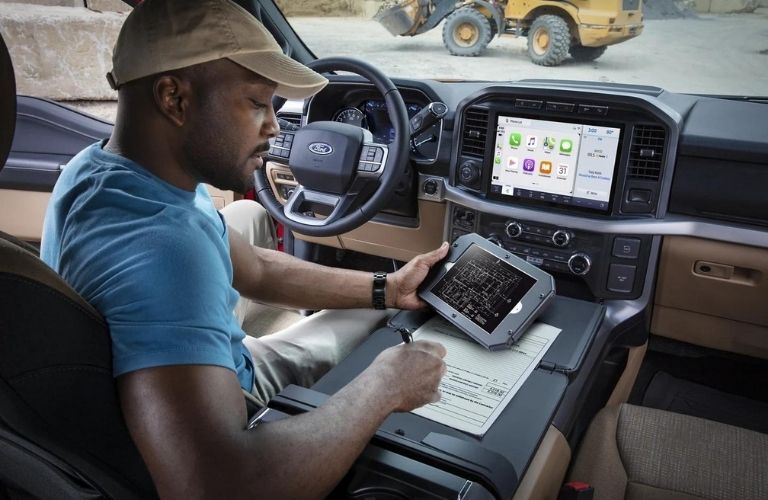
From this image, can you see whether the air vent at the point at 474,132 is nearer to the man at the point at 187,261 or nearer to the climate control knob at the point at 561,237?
the climate control knob at the point at 561,237

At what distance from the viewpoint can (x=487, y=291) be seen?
1634 millimetres

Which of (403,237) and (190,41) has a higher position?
(190,41)

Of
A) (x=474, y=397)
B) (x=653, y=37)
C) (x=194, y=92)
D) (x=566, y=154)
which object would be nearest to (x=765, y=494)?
(x=474, y=397)

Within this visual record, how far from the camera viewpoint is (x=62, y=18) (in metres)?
3.69

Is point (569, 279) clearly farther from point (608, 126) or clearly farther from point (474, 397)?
point (474, 397)

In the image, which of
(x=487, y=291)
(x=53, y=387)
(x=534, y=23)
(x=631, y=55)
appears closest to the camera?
(x=53, y=387)

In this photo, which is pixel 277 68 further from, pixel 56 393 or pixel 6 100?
Result: pixel 56 393

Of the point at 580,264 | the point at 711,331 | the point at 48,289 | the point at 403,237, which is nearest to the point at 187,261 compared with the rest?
the point at 48,289

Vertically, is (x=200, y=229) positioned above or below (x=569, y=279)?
above

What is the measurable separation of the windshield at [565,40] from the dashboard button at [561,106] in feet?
1.97

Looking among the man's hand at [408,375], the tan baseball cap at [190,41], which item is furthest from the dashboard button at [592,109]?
the tan baseball cap at [190,41]

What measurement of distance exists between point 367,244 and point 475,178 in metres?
0.56

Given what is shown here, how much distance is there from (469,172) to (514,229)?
0.23m

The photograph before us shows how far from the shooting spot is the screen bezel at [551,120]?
185 centimetres
